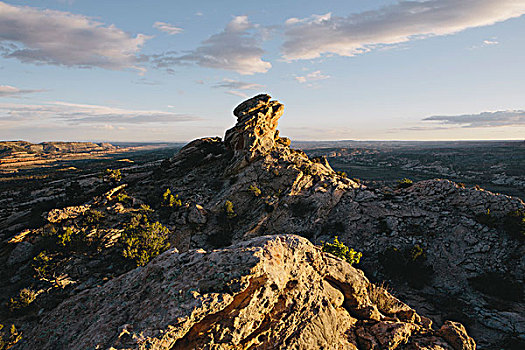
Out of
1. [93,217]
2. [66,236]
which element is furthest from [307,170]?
[66,236]

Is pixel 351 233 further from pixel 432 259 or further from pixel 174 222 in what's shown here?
pixel 174 222

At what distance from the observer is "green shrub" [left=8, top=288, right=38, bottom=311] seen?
673 inches

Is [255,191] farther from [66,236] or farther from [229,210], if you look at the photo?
[66,236]

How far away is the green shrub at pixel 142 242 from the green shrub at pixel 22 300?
656cm

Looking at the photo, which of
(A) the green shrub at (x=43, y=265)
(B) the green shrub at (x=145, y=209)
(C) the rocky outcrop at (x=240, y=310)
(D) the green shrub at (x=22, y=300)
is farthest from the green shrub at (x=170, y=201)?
(C) the rocky outcrop at (x=240, y=310)

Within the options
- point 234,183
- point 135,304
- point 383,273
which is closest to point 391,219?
point 383,273

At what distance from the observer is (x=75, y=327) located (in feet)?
35.3

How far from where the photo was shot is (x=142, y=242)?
2430 centimetres

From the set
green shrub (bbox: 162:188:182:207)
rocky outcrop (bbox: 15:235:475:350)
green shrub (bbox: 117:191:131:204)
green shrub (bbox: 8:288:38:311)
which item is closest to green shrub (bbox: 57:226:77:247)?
green shrub (bbox: 8:288:38:311)

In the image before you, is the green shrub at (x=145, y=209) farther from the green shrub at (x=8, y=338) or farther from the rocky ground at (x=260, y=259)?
the green shrub at (x=8, y=338)

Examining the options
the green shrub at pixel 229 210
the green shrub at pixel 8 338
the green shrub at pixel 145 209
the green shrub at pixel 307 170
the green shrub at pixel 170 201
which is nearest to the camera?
the green shrub at pixel 8 338

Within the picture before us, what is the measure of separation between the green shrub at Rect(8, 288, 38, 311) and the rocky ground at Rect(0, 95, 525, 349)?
115 millimetres

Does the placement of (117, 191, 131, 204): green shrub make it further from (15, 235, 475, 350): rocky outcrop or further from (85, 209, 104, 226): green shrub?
(15, 235, 475, 350): rocky outcrop

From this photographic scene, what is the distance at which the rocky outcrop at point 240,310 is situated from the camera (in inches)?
326
